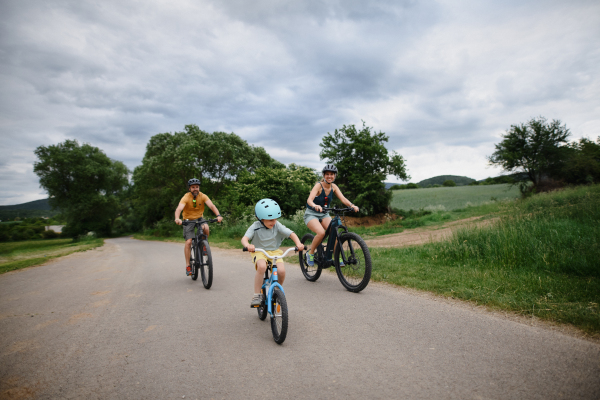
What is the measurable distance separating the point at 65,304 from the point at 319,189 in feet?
15.9

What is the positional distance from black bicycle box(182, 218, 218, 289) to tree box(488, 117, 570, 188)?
31017mm

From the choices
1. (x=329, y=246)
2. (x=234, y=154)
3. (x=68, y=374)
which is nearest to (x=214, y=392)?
(x=68, y=374)

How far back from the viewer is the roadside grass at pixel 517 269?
12.2ft

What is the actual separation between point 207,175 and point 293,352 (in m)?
29.4

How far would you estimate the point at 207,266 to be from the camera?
5867 mm

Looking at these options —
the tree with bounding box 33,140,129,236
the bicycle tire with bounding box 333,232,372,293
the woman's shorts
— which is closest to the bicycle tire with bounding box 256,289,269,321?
the bicycle tire with bounding box 333,232,372,293

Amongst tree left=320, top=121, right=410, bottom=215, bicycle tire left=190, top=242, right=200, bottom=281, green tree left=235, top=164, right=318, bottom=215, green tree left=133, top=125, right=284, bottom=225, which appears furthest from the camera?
green tree left=133, top=125, right=284, bottom=225

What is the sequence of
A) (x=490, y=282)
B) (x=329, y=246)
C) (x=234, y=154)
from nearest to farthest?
(x=490, y=282) < (x=329, y=246) < (x=234, y=154)

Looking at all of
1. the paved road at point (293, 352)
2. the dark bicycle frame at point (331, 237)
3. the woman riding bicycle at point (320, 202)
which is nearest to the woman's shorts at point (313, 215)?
the woman riding bicycle at point (320, 202)

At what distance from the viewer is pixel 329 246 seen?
5504 mm

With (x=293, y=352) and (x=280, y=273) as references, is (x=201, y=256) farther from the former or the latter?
(x=293, y=352)

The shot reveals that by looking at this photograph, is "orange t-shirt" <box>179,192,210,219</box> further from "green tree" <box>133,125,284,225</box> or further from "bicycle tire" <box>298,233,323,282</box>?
"green tree" <box>133,125,284,225</box>

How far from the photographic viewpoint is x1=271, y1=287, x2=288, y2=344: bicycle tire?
3.08 metres

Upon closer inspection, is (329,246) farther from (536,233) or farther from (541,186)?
(541,186)
